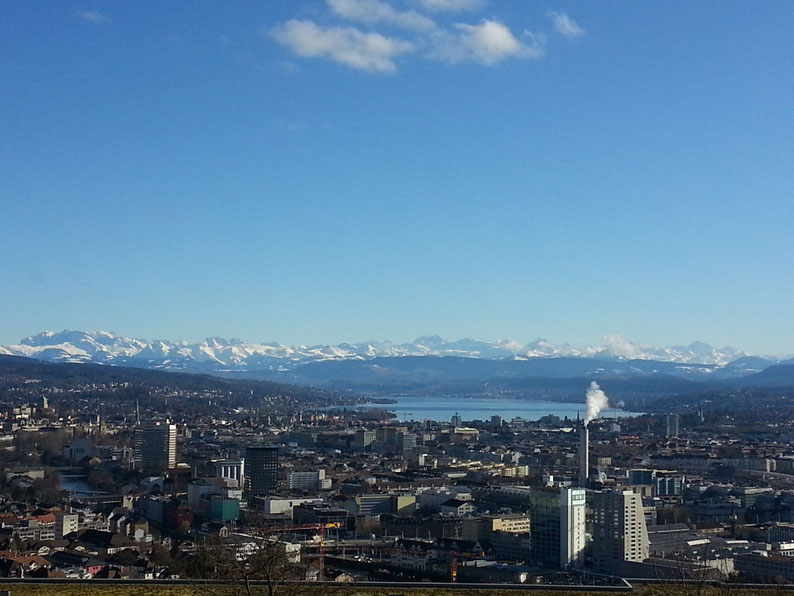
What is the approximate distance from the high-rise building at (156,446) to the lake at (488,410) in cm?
3026

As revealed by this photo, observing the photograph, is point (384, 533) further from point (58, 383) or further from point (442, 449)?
point (58, 383)

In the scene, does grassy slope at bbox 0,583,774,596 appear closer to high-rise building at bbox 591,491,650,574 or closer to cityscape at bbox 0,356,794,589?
cityscape at bbox 0,356,794,589

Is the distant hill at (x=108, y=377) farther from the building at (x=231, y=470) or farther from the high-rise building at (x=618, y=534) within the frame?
the high-rise building at (x=618, y=534)

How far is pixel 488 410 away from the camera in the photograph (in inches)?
3413

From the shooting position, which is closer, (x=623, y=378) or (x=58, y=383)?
(x=58, y=383)

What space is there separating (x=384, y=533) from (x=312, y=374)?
4901 inches

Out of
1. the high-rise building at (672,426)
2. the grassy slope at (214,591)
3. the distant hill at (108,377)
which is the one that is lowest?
the high-rise building at (672,426)

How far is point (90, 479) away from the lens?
34.8 meters

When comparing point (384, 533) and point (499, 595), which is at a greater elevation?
point (499, 595)

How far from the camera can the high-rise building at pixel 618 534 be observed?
1820 cm

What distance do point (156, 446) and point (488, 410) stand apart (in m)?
49.1

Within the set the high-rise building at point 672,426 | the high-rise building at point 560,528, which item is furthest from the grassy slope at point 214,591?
the high-rise building at point 672,426

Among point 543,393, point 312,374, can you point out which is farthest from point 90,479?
point 312,374

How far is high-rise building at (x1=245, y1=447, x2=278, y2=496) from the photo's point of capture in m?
30.8
